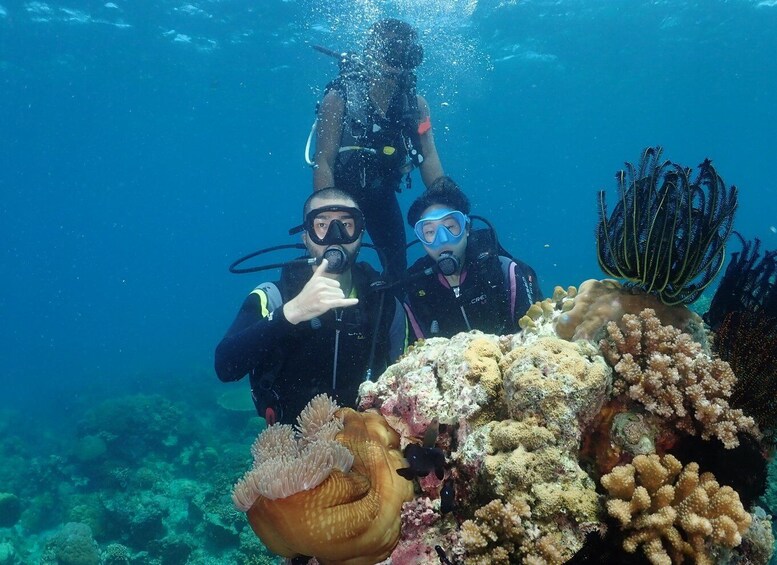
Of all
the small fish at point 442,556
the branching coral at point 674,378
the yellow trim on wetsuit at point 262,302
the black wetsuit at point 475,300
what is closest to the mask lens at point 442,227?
the black wetsuit at point 475,300

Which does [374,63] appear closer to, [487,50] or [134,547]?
[134,547]

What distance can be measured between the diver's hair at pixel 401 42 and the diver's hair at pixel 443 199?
260 centimetres

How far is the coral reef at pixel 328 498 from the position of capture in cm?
204

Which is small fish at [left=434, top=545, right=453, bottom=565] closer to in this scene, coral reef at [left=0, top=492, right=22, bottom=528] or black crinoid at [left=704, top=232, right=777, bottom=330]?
black crinoid at [left=704, top=232, right=777, bottom=330]

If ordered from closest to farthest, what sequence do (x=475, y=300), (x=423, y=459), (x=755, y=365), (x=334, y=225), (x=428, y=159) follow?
(x=423, y=459), (x=755, y=365), (x=334, y=225), (x=475, y=300), (x=428, y=159)

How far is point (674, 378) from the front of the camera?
2520 mm

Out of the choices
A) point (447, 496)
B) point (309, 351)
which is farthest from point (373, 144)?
point (447, 496)

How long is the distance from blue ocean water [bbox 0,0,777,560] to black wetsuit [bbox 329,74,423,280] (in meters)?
3.00

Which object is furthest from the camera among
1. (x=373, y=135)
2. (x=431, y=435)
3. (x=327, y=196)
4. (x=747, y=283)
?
(x=373, y=135)

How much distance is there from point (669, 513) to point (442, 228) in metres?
4.19

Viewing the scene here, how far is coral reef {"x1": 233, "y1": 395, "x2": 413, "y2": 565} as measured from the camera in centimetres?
204

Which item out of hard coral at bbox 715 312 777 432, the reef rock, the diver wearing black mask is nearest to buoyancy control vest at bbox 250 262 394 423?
the diver wearing black mask

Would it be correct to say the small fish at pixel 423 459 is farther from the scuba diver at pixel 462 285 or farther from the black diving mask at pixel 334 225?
the scuba diver at pixel 462 285

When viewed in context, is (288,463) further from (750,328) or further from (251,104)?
(251,104)
